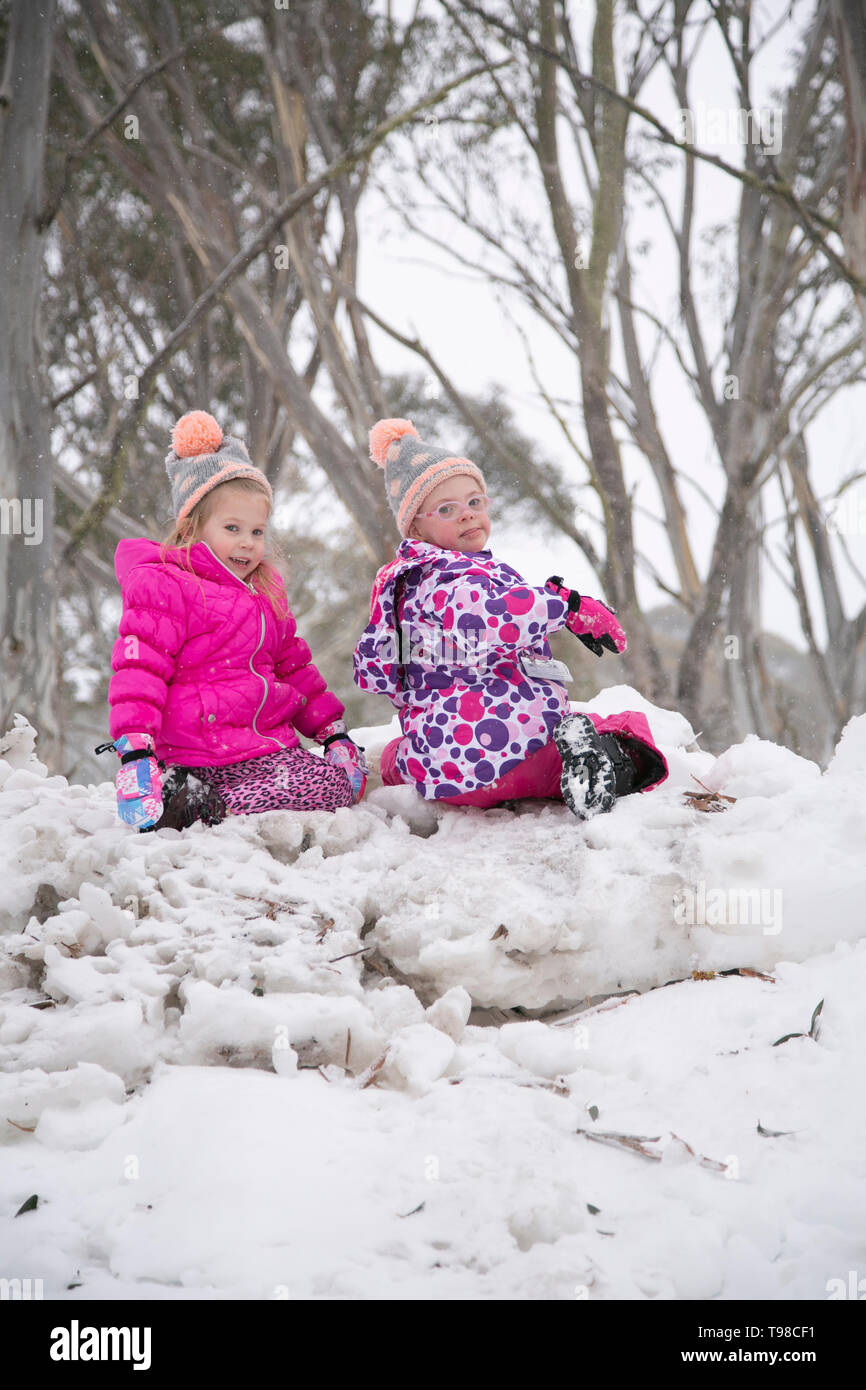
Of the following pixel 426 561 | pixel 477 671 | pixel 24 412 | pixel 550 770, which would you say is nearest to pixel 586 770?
pixel 550 770

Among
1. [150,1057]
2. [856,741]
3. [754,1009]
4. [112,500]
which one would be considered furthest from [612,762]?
[112,500]

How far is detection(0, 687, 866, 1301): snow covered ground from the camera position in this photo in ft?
3.67

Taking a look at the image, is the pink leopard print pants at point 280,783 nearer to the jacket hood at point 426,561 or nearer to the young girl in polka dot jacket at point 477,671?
the young girl in polka dot jacket at point 477,671

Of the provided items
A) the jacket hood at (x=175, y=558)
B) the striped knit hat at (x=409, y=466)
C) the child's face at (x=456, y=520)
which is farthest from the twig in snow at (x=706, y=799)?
the jacket hood at (x=175, y=558)

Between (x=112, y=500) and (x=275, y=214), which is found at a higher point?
(x=275, y=214)

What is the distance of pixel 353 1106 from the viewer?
54.1 inches

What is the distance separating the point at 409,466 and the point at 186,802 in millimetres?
1040

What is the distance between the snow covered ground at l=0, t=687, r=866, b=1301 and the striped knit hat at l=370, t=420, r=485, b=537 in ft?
2.72

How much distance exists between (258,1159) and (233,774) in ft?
3.99

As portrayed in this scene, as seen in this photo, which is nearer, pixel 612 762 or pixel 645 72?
pixel 612 762

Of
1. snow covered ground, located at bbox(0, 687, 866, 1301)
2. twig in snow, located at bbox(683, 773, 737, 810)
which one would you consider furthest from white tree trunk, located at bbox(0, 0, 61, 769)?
twig in snow, located at bbox(683, 773, 737, 810)
